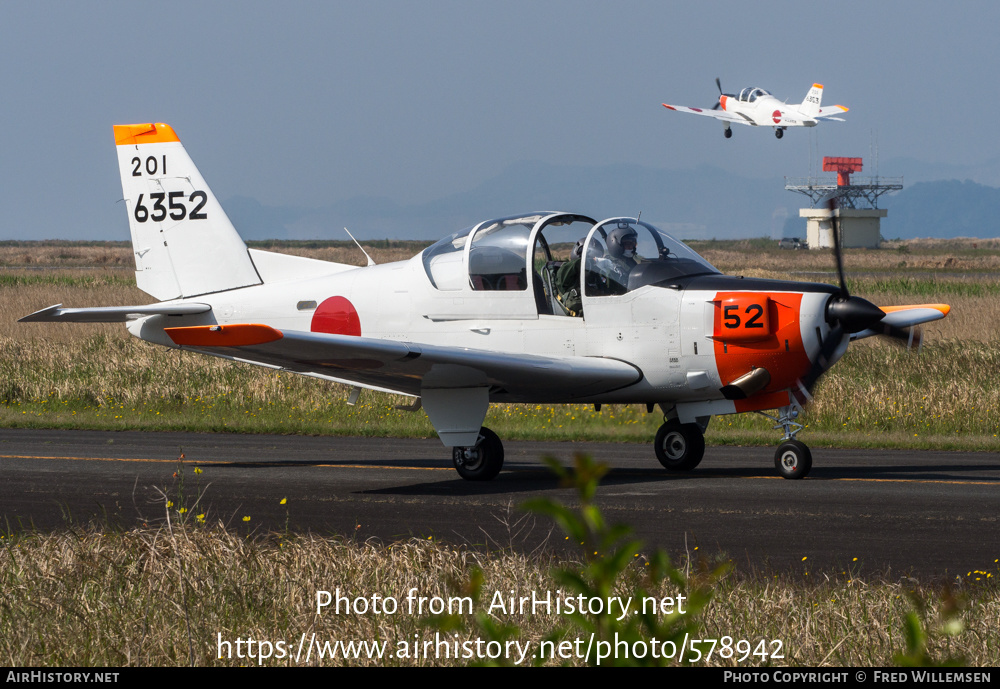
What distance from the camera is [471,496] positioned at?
10.3 m

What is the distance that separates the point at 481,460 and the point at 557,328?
5.17ft

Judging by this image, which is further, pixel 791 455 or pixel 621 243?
pixel 621 243

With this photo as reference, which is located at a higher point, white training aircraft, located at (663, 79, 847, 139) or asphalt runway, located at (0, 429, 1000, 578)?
white training aircraft, located at (663, 79, 847, 139)

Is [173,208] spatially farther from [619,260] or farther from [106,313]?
[619,260]

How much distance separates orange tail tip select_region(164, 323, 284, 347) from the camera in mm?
9023

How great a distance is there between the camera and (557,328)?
11.4m

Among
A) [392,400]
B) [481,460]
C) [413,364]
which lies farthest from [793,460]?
[392,400]

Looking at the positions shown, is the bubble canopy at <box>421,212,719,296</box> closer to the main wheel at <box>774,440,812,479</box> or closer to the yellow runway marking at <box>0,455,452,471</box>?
the main wheel at <box>774,440,812,479</box>

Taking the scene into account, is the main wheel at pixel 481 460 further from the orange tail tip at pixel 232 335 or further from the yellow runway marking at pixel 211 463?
the orange tail tip at pixel 232 335

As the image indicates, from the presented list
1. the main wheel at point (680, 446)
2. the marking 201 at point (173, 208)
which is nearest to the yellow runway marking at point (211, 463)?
the main wheel at point (680, 446)

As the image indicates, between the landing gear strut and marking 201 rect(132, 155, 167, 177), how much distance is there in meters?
8.31

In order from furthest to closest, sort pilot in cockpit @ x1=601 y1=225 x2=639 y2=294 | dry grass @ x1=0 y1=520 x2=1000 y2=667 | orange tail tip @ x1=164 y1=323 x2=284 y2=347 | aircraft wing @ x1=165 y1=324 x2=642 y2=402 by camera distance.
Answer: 1. pilot in cockpit @ x1=601 y1=225 x2=639 y2=294
2. aircraft wing @ x1=165 y1=324 x2=642 y2=402
3. orange tail tip @ x1=164 y1=323 x2=284 y2=347
4. dry grass @ x1=0 y1=520 x2=1000 y2=667

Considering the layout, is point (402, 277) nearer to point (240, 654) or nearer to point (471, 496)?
point (471, 496)

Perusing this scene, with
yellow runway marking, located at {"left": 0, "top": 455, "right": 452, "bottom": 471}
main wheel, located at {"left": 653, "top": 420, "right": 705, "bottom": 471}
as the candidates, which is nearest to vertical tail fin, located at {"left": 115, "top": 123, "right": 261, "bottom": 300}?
yellow runway marking, located at {"left": 0, "top": 455, "right": 452, "bottom": 471}
